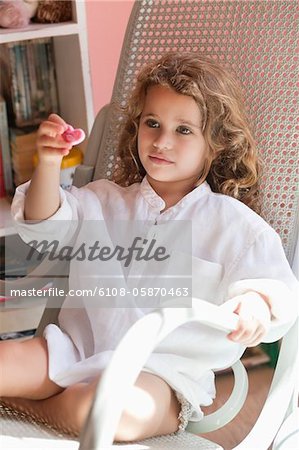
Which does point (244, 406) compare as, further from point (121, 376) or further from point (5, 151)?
point (121, 376)

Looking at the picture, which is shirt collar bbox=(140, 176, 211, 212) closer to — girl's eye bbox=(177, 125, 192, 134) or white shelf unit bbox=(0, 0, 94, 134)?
girl's eye bbox=(177, 125, 192, 134)

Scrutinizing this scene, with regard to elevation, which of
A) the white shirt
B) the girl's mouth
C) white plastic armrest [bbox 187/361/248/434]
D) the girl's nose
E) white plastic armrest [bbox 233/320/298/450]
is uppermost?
the girl's nose

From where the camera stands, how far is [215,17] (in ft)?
5.11

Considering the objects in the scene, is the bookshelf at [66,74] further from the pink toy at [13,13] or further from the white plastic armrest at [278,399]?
the white plastic armrest at [278,399]

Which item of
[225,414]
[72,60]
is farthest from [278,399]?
[72,60]

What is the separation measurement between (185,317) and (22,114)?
1.29 meters

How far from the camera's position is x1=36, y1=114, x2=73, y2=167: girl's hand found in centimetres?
128

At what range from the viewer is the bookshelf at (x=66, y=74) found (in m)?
1.99

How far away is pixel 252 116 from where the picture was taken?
148 cm

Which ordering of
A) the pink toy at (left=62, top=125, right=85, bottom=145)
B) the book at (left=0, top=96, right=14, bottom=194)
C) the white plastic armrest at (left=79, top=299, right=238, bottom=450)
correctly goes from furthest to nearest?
the book at (left=0, top=96, right=14, bottom=194) < the pink toy at (left=62, top=125, right=85, bottom=145) < the white plastic armrest at (left=79, top=299, right=238, bottom=450)

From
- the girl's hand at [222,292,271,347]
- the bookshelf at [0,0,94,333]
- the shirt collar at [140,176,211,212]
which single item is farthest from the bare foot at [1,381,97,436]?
the bookshelf at [0,0,94,333]

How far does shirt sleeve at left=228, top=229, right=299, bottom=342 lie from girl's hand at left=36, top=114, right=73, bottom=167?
1.07ft

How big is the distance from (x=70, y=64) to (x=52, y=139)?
2.91 feet

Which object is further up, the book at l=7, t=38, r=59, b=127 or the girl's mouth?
the girl's mouth
